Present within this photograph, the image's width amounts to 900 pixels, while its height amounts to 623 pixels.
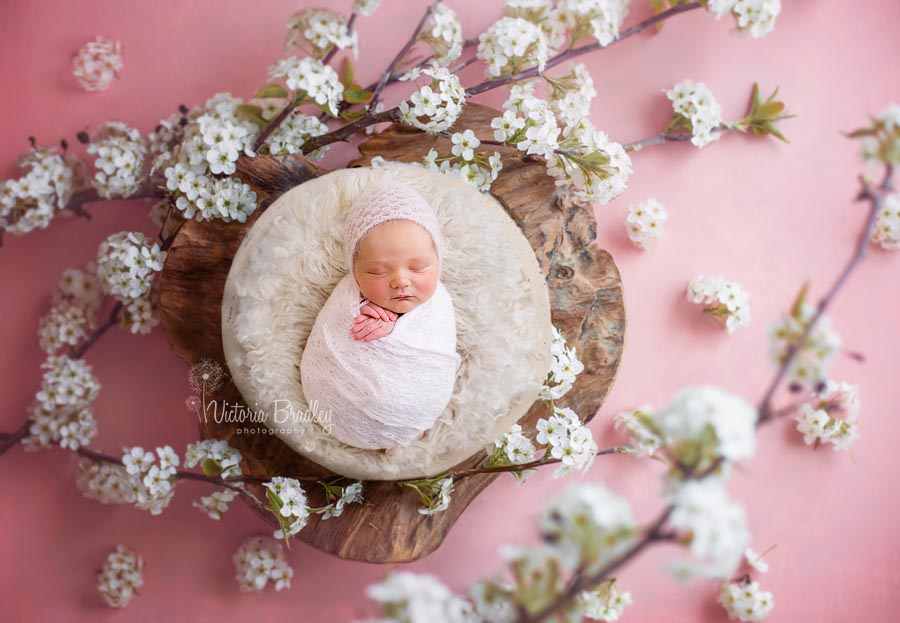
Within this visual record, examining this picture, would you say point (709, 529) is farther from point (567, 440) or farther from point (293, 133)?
point (293, 133)

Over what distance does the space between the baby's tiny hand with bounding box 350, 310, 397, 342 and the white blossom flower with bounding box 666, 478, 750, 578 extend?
0.90 meters

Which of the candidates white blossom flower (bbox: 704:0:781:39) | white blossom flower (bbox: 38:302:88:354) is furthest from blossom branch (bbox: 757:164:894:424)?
white blossom flower (bbox: 38:302:88:354)

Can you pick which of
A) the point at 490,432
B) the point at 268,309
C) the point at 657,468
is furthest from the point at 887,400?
the point at 268,309

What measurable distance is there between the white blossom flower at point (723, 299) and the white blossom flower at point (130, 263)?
136cm

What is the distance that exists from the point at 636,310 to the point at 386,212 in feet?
2.91

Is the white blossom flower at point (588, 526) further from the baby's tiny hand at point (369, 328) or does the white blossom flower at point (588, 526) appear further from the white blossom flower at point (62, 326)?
the white blossom flower at point (62, 326)

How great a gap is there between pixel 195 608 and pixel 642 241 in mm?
1529

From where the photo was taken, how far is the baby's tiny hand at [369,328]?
53.7 inches

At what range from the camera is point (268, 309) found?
146 centimetres

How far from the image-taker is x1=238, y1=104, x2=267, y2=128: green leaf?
1683 millimetres

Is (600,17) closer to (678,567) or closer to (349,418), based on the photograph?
(349,418)

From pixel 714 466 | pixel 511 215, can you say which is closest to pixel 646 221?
pixel 511 215

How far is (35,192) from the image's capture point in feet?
5.24

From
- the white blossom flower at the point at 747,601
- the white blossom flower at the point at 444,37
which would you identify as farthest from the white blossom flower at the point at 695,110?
the white blossom flower at the point at 747,601
